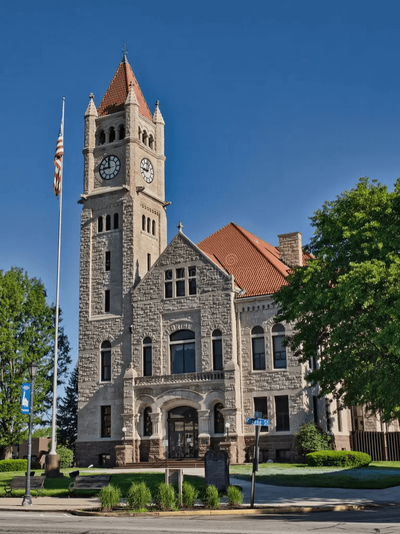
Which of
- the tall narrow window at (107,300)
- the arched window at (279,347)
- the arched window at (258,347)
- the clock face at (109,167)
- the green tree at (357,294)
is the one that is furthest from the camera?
the clock face at (109,167)

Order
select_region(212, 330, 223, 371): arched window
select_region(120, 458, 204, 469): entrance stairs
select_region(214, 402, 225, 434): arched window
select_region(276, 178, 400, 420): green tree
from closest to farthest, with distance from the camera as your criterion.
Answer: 1. select_region(276, 178, 400, 420): green tree
2. select_region(120, 458, 204, 469): entrance stairs
3. select_region(214, 402, 225, 434): arched window
4. select_region(212, 330, 223, 371): arched window

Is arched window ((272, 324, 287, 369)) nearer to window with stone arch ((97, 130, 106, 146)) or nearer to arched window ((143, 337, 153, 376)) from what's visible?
arched window ((143, 337, 153, 376))

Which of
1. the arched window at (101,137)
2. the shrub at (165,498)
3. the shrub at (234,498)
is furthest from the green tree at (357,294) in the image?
the arched window at (101,137)

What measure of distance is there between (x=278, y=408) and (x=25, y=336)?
809 inches

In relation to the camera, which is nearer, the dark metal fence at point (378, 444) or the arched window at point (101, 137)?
the dark metal fence at point (378, 444)

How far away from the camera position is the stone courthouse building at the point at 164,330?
4278 centimetres

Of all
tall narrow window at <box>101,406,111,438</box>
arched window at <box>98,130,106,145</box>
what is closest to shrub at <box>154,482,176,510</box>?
tall narrow window at <box>101,406,111,438</box>

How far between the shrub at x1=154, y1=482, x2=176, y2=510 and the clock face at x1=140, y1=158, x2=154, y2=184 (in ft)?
115

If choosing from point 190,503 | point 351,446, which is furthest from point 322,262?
point 351,446

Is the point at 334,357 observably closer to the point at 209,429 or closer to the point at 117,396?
the point at 209,429

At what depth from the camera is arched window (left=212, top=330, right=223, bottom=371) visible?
144 feet

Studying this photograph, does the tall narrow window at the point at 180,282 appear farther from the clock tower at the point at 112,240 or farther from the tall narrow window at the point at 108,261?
the tall narrow window at the point at 108,261

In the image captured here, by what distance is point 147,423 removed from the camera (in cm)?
4528

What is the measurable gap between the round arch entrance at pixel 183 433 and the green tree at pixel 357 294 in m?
17.9
